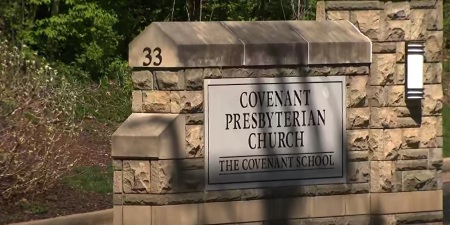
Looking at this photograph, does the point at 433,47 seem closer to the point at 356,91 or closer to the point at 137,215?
the point at 356,91

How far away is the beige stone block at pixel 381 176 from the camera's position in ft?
36.4

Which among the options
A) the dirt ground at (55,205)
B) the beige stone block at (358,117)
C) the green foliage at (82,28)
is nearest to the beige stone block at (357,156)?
the beige stone block at (358,117)

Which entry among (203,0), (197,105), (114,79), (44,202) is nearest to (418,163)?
(197,105)

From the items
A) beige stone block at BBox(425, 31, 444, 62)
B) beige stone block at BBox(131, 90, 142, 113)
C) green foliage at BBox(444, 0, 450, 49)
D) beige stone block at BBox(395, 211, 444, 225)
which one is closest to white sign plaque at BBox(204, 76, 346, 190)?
beige stone block at BBox(131, 90, 142, 113)

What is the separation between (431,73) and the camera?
11383mm

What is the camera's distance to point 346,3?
11.1 metres

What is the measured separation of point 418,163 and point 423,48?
3.64ft

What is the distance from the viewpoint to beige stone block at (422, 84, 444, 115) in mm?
11367

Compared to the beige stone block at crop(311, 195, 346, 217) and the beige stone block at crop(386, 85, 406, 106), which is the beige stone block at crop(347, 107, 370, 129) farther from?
the beige stone block at crop(311, 195, 346, 217)

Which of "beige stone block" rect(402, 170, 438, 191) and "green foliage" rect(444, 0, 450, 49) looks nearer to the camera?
"beige stone block" rect(402, 170, 438, 191)

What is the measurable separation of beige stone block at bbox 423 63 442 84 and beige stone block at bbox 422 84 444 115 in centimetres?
5

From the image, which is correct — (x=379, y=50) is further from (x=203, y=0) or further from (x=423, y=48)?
(x=203, y=0)

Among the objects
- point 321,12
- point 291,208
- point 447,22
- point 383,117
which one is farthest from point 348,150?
point 447,22

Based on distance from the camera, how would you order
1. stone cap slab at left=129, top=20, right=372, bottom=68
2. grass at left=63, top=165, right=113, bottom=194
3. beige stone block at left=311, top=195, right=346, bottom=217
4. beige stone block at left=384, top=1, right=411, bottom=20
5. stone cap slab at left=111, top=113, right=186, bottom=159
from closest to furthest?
stone cap slab at left=111, top=113, right=186, bottom=159
stone cap slab at left=129, top=20, right=372, bottom=68
beige stone block at left=311, top=195, right=346, bottom=217
beige stone block at left=384, top=1, right=411, bottom=20
grass at left=63, top=165, right=113, bottom=194
